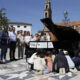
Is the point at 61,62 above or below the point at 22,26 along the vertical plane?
below

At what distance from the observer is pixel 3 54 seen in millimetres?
8797

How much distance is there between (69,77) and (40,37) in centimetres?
450

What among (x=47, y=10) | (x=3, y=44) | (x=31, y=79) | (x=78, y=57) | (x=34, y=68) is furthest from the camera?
(x=47, y=10)

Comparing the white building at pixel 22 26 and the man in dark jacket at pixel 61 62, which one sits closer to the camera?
the man in dark jacket at pixel 61 62

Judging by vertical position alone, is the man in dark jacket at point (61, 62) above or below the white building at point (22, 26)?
below

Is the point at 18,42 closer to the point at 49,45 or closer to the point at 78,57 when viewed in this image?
the point at 49,45

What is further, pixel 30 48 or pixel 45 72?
pixel 30 48

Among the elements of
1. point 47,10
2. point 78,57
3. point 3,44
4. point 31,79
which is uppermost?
point 47,10

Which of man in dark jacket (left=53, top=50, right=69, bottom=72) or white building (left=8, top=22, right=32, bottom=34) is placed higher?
white building (left=8, top=22, right=32, bottom=34)

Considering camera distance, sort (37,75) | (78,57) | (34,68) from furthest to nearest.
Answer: (78,57) < (34,68) < (37,75)

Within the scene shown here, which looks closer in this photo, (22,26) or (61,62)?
(61,62)

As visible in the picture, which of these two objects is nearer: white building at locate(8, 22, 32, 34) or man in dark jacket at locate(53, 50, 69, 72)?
man in dark jacket at locate(53, 50, 69, 72)

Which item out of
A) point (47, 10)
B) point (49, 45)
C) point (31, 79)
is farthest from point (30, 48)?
point (47, 10)

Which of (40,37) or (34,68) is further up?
(40,37)
